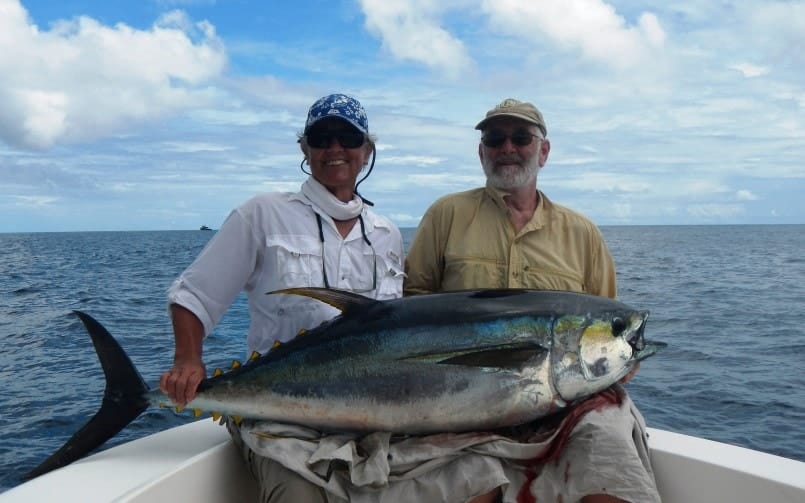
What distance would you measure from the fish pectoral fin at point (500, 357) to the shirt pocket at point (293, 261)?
75 centimetres

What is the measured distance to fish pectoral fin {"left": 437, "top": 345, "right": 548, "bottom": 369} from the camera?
88.0 inches

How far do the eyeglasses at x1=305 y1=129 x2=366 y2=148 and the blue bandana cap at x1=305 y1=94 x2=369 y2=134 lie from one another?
30 millimetres

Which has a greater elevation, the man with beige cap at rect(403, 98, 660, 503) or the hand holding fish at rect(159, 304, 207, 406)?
the man with beige cap at rect(403, 98, 660, 503)

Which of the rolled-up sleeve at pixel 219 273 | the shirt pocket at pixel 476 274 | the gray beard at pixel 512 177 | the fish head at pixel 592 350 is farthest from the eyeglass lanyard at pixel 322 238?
the fish head at pixel 592 350

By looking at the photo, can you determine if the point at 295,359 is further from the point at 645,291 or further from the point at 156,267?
the point at 156,267

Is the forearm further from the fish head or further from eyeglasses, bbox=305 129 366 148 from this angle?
the fish head

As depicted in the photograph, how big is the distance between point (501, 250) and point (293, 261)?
1.03 m

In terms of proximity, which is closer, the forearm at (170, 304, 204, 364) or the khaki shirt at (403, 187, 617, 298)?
the forearm at (170, 304, 204, 364)

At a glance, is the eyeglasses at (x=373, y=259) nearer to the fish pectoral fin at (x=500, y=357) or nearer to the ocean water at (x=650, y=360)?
the fish pectoral fin at (x=500, y=357)

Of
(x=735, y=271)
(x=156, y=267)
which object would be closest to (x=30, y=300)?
(x=156, y=267)

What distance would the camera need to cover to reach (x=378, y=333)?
7.66ft

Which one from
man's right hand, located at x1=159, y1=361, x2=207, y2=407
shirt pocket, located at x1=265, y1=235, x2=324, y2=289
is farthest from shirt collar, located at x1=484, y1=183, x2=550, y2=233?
man's right hand, located at x1=159, y1=361, x2=207, y2=407

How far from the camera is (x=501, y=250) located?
3.18m

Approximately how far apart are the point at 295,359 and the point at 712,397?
616 cm
